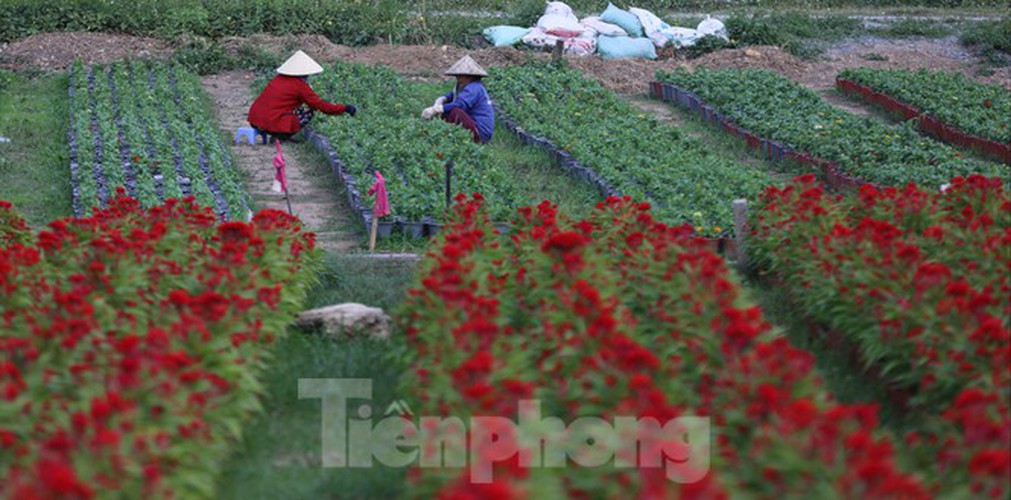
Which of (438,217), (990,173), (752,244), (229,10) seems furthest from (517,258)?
(229,10)

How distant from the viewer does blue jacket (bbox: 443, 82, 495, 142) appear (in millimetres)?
14344

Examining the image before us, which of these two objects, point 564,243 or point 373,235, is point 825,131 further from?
point 564,243

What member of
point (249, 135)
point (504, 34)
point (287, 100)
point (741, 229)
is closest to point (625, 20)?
point (504, 34)

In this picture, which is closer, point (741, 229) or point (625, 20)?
point (741, 229)

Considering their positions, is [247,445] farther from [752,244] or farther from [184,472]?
[752,244]

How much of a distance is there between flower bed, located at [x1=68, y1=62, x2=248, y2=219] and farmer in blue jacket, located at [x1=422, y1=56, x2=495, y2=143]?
7.67 ft

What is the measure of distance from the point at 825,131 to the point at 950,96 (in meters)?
3.08

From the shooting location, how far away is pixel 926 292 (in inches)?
264

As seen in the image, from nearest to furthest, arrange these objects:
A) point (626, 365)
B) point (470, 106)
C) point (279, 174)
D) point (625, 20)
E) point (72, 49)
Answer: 1. point (626, 365)
2. point (279, 174)
3. point (470, 106)
4. point (72, 49)
5. point (625, 20)

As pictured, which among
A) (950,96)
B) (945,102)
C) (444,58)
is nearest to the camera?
(945,102)

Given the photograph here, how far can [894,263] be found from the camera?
721cm

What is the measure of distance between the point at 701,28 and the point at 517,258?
1499 cm

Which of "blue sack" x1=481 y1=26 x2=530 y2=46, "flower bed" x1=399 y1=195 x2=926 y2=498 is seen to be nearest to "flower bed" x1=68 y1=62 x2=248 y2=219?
"flower bed" x1=399 y1=195 x2=926 y2=498

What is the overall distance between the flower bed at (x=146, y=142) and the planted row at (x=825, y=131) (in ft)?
18.4
